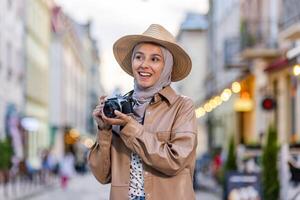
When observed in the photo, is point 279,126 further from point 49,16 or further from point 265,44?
point 49,16

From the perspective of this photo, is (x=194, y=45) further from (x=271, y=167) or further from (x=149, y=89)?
(x=149, y=89)

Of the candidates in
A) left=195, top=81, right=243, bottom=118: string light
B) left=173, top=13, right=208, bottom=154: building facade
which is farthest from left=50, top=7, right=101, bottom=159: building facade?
left=195, top=81, right=243, bottom=118: string light

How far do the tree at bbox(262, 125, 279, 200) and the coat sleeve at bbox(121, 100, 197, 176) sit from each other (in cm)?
1372

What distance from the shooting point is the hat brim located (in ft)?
14.7

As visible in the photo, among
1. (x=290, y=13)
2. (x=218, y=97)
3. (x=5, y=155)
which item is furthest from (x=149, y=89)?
(x=218, y=97)

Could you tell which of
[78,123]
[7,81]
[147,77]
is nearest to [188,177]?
[147,77]

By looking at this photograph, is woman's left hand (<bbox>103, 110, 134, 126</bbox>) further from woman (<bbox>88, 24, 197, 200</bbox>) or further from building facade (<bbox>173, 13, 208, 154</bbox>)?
building facade (<bbox>173, 13, 208, 154</bbox>)

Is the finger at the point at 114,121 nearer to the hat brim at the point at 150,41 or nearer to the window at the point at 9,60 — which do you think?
the hat brim at the point at 150,41

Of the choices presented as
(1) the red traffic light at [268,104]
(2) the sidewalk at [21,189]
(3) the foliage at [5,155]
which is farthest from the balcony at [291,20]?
(3) the foliage at [5,155]

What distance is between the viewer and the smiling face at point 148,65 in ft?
14.6

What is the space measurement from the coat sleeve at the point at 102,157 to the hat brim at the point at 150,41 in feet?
1.49

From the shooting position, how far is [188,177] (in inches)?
174

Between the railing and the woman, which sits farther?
the railing

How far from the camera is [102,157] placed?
14.7 ft
